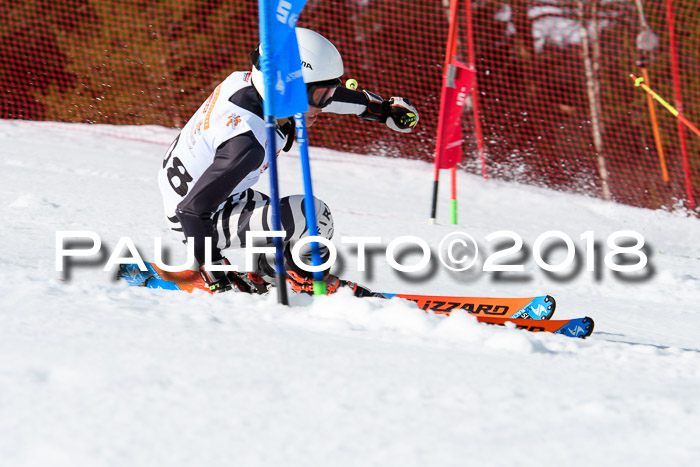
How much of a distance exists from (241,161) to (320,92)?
494mm

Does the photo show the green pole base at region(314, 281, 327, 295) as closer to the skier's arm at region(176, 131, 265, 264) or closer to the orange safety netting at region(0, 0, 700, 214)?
the skier's arm at region(176, 131, 265, 264)

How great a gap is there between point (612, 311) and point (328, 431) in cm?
305

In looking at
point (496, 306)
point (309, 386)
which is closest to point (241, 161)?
point (309, 386)

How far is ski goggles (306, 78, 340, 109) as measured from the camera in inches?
120

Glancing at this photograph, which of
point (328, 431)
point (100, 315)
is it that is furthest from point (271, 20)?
point (328, 431)

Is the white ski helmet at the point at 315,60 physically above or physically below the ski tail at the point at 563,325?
above

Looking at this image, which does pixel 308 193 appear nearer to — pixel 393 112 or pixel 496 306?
pixel 393 112

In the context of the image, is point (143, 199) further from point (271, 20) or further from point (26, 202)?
point (271, 20)

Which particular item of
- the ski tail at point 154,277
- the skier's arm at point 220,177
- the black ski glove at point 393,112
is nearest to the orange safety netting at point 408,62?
the black ski glove at point 393,112

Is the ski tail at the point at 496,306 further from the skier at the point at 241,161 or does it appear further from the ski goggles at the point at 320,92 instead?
the ski goggles at the point at 320,92

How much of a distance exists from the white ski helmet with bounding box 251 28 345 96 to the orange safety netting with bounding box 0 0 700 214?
10.3 m

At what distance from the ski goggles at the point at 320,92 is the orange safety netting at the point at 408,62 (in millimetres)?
10314

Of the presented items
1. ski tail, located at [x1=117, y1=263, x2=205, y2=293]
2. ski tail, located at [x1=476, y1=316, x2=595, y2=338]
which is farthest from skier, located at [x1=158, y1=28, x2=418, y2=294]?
ski tail, located at [x1=476, y1=316, x2=595, y2=338]

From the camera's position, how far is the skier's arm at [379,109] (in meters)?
3.54
